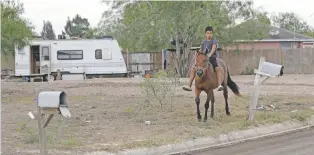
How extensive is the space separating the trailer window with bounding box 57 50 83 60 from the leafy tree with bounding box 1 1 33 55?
1428 cm

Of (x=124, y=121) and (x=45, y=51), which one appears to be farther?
(x=45, y=51)

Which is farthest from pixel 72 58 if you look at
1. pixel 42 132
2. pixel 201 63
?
pixel 42 132

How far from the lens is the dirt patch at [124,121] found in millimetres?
8602

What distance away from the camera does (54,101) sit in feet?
21.2

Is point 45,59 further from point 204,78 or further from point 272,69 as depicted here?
point 272,69

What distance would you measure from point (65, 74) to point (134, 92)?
14.8 m

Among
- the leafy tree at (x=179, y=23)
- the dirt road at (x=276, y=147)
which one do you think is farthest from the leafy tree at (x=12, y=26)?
the leafy tree at (x=179, y=23)

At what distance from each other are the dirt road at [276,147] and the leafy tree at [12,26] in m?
9.90

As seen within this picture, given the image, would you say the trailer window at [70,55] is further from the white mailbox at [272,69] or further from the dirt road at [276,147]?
the dirt road at [276,147]

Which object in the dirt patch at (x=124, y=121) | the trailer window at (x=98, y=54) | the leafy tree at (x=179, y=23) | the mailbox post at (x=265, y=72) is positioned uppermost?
the leafy tree at (x=179, y=23)

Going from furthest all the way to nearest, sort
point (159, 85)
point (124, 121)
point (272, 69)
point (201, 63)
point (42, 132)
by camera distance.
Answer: point (159, 85), point (124, 121), point (201, 63), point (272, 69), point (42, 132)

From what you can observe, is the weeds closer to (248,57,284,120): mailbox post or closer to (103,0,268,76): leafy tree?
(248,57,284,120): mailbox post

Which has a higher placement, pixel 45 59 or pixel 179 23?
pixel 179 23

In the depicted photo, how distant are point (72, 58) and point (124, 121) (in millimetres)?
22219
